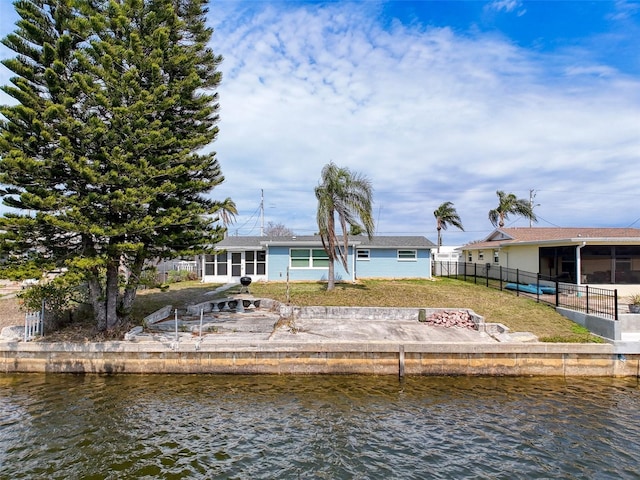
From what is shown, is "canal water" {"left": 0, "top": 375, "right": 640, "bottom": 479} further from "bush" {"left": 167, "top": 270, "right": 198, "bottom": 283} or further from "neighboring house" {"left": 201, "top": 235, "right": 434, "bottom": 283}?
"bush" {"left": 167, "top": 270, "right": 198, "bottom": 283}

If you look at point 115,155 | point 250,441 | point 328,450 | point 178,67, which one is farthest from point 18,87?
point 328,450

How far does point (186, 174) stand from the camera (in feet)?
45.4

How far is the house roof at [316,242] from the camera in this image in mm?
24484

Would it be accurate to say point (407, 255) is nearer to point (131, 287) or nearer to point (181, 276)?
point (181, 276)

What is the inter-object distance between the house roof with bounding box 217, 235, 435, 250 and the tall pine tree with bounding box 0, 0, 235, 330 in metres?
11.2

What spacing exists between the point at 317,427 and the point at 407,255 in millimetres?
19179

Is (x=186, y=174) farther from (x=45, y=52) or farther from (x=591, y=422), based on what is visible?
(x=591, y=422)

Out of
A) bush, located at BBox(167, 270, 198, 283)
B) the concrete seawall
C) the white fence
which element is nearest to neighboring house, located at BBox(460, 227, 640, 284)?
the concrete seawall

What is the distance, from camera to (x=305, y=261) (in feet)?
81.6

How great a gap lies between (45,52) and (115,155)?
3848mm

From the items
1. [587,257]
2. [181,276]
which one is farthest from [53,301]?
[587,257]

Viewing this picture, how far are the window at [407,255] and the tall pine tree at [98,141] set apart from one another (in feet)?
51.7

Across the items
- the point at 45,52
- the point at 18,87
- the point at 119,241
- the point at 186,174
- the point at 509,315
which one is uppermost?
the point at 45,52

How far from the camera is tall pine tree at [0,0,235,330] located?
11.4 metres
